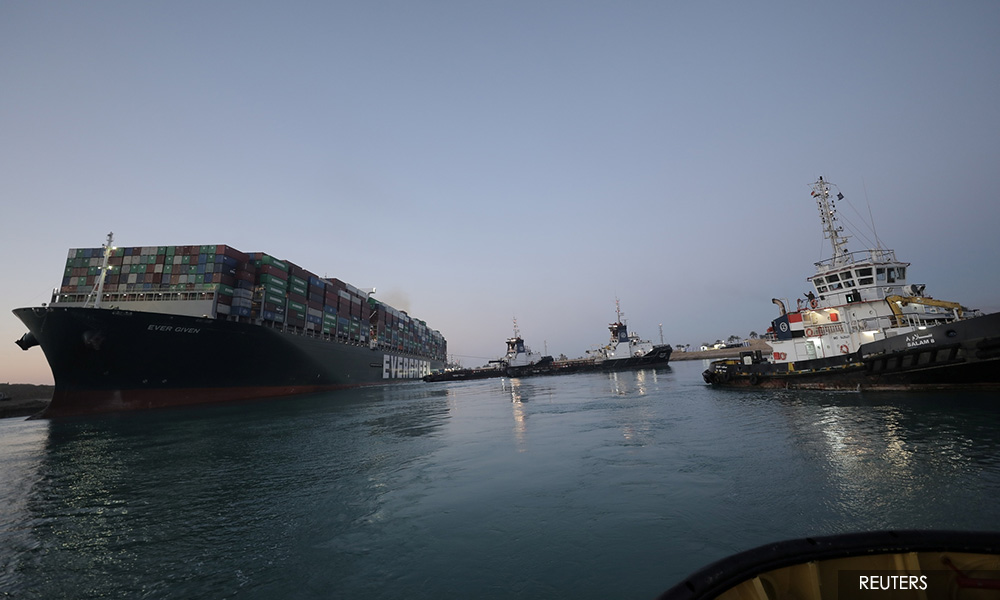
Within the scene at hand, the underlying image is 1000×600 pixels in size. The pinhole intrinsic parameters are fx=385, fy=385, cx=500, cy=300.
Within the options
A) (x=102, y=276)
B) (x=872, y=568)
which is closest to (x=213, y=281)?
(x=102, y=276)

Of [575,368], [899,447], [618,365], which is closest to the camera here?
[899,447]

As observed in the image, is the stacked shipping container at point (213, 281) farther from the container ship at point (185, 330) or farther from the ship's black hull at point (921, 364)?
the ship's black hull at point (921, 364)

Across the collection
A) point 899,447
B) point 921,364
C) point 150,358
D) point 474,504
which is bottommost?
point 474,504

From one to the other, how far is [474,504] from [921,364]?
22.3 m

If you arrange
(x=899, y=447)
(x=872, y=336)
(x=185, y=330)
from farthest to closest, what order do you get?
(x=185, y=330) < (x=872, y=336) < (x=899, y=447)

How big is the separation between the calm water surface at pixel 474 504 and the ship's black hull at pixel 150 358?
1435cm

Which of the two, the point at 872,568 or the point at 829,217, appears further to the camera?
the point at 829,217

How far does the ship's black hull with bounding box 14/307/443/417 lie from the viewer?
997 inches

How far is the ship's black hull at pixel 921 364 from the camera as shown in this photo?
625 inches

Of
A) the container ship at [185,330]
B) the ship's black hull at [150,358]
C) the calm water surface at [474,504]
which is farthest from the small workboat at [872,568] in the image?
the container ship at [185,330]

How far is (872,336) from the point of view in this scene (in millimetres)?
21797

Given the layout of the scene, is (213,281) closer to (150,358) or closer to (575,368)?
(150,358)

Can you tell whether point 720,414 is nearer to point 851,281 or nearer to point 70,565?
point 851,281

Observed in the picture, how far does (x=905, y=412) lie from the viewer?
14227 mm
